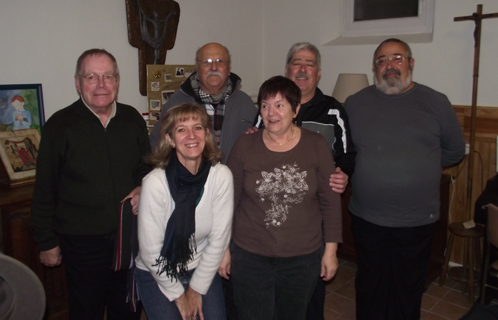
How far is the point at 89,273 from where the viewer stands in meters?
1.91

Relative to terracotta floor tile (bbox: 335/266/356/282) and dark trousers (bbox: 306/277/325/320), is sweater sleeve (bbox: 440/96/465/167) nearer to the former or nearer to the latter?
dark trousers (bbox: 306/277/325/320)

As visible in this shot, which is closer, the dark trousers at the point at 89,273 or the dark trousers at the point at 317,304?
the dark trousers at the point at 89,273

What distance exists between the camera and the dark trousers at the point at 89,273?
189cm

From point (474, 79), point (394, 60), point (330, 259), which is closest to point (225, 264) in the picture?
point (330, 259)

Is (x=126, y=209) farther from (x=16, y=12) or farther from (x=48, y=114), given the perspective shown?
(x=16, y=12)

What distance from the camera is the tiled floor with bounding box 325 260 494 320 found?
276 centimetres

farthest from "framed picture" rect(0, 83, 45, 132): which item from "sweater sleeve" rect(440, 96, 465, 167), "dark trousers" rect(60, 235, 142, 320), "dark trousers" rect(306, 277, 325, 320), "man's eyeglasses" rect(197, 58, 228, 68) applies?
"sweater sleeve" rect(440, 96, 465, 167)

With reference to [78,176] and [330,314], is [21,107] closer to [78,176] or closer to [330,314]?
[78,176]

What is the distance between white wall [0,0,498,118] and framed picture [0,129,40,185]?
265mm

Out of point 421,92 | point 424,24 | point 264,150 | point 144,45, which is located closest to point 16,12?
point 144,45

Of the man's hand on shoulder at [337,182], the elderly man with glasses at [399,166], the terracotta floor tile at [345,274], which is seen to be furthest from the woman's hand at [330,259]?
the terracotta floor tile at [345,274]

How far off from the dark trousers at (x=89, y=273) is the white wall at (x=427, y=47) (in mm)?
2521

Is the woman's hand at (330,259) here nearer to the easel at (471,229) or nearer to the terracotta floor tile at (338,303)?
the terracotta floor tile at (338,303)

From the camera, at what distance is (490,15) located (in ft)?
9.04
